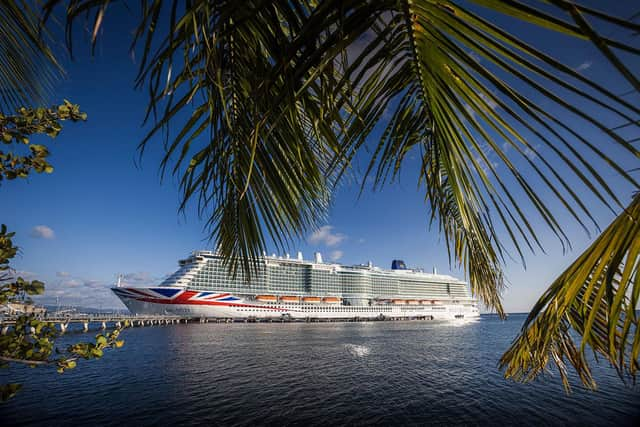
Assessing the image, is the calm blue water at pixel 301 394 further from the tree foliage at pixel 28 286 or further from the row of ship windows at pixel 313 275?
the row of ship windows at pixel 313 275

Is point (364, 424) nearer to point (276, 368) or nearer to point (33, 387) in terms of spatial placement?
point (276, 368)

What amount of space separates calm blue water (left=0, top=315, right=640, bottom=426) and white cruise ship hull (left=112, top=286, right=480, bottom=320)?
73.1 ft

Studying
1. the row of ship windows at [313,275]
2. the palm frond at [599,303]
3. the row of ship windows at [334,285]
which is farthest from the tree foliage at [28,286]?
the row of ship windows at [313,275]

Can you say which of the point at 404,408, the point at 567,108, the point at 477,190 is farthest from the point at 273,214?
the point at 404,408

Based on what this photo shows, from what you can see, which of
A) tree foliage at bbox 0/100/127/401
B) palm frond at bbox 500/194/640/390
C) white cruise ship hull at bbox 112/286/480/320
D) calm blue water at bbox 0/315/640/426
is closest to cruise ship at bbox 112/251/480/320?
white cruise ship hull at bbox 112/286/480/320

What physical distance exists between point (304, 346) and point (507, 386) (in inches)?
479

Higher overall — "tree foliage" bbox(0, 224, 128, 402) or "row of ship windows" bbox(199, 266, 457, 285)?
"row of ship windows" bbox(199, 266, 457, 285)

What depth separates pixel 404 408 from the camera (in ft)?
28.8

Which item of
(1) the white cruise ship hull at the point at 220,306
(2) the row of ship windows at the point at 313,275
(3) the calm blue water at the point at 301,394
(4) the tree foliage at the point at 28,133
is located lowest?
(3) the calm blue water at the point at 301,394

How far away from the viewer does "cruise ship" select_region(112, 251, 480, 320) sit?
3803 cm

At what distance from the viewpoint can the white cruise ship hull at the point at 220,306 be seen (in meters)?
37.5

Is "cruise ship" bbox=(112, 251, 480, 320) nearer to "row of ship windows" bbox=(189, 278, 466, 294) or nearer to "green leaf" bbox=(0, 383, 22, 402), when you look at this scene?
Result: "row of ship windows" bbox=(189, 278, 466, 294)

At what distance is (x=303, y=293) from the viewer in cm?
4744

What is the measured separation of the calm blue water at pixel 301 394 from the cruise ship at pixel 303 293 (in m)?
18.5
